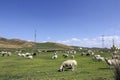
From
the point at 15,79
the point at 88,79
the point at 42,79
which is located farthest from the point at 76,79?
the point at 15,79

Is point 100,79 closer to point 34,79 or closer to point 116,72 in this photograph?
point 34,79

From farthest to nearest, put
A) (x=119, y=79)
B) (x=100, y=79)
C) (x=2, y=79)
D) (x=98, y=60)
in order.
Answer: (x=98, y=60), (x=2, y=79), (x=100, y=79), (x=119, y=79)

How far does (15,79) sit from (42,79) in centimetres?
342

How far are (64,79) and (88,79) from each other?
7.70 ft

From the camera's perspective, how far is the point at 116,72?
1173 centimetres

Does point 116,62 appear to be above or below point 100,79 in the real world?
above

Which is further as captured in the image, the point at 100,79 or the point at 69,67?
the point at 69,67

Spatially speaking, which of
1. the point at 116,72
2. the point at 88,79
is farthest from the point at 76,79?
the point at 116,72

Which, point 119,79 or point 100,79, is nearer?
point 119,79

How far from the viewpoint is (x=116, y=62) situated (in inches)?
459

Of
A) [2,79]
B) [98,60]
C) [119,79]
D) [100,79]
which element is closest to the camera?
[119,79]

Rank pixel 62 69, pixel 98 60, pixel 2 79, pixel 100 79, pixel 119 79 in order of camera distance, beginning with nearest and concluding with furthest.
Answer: pixel 119 79, pixel 100 79, pixel 2 79, pixel 62 69, pixel 98 60

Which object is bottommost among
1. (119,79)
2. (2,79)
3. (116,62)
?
(2,79)

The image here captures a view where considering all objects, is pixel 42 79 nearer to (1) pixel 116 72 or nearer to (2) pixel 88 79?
(2) pixel 88 79
